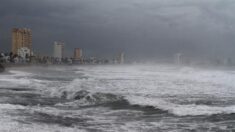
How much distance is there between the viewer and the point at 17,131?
10.9 metres

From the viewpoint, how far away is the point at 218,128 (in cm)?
1223

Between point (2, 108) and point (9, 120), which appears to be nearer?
point (9, 120)

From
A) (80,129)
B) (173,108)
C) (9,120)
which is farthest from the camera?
(173,108)

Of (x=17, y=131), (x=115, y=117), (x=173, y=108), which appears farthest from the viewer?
(x=173, y=108)

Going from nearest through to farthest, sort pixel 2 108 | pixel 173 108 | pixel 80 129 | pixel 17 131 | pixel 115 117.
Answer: pixel 17 131 < pixel 80 129 < pixel 115 117 < pixel 2 108 < pixel 173 108

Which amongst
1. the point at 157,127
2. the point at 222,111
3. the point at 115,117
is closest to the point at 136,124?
the point at 157,127

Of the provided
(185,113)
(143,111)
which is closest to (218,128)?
(185,113)

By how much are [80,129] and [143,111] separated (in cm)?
525

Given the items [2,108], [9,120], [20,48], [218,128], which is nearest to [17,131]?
[9,120]

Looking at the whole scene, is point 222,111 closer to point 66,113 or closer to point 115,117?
point 115,117

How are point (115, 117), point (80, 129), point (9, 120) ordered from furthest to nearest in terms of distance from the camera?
1. point (115, 117)
2. point (9, 120)
3. point (80, 129)

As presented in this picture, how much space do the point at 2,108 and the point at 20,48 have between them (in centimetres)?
18983

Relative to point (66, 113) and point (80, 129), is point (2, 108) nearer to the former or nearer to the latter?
point (66, 113)

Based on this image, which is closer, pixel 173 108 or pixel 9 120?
pixel 9 120
